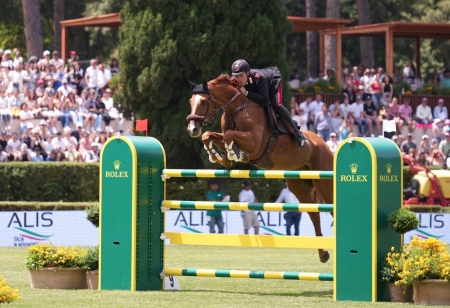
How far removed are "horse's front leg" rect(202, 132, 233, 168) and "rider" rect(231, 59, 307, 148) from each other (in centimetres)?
76

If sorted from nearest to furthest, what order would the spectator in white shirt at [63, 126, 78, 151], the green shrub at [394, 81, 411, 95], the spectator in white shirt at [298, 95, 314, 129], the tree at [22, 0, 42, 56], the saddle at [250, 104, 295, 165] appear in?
the saddle at [250, 104, 295, 165] → the spectator in white shirt at [63, 126, 78, 151] → the spectator in white shirt at [298, 95, 314, 129] → the green shrub at [394, 81, 411, 95] → the tree at [22, 0, 42, 56]

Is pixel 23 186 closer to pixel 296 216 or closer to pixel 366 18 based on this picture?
pixel 296 216

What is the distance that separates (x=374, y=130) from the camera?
27.1 m

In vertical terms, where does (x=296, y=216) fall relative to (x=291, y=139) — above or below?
below

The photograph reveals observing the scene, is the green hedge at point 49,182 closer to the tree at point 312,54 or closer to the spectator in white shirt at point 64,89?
the spectator in white shirt at point 64,89

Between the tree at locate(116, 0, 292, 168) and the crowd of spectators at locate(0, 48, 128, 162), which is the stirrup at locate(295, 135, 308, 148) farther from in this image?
the crowd of spectators at locate(0, 48, 128, 162)

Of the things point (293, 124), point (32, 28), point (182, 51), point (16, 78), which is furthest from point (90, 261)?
point (32, 28)

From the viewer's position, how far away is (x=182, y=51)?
23.5 m

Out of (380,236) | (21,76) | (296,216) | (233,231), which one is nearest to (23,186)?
(21,76)

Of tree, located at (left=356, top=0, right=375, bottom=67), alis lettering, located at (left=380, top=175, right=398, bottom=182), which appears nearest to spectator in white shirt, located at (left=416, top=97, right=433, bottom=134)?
tree, located at (left=356, top=0, right=375, bottom=67)

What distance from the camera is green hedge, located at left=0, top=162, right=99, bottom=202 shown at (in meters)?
22.4

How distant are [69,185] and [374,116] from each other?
9.11 meters

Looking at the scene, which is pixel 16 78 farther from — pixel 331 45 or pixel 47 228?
pixel 331 45

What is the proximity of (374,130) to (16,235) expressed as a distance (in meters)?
11.7
